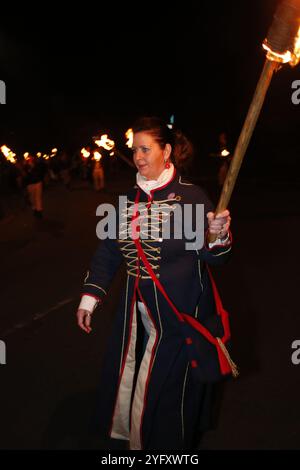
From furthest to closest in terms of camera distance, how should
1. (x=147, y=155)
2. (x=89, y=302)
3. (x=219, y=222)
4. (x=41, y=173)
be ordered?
(x=41, y=173) < (x=89, y=302) < (x=147, y=155) < (x=219, y=222)

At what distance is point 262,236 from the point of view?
33.0 ft

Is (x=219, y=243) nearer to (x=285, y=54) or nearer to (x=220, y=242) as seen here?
(x=220, y=242)

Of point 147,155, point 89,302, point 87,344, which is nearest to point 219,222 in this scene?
point 147,155

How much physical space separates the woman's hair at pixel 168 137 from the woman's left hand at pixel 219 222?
2.16 ft

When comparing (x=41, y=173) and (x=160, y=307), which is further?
(x=41, y=173)

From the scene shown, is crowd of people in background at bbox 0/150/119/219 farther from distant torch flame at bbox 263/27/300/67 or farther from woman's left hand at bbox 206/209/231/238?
distant torch flame at bbox 263/27/300/67

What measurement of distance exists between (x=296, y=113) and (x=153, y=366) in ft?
113

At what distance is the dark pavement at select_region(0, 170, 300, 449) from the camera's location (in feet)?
11.7

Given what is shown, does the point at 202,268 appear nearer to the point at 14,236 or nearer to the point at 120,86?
the point at 14,236

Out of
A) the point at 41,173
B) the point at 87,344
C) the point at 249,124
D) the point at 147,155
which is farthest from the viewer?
the point at 41,173

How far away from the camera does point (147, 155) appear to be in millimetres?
2816

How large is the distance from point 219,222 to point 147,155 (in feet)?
2.20

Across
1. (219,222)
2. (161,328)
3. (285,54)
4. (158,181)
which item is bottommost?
(161,328)
